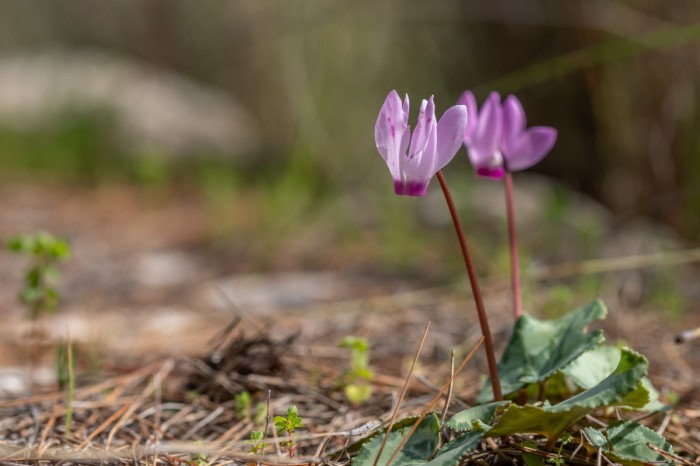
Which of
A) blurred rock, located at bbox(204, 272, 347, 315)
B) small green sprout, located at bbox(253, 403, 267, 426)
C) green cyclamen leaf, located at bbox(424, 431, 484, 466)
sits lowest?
blurred rock, located at bbox(204, 272, 347, 315)

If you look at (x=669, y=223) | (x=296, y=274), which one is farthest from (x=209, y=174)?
(x=669, y=223)

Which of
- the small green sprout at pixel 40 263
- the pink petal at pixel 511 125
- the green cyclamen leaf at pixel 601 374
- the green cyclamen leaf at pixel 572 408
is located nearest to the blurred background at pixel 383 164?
the pink petal at pixel 511 125

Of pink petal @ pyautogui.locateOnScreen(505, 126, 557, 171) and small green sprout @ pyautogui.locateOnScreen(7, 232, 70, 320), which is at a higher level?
pink petal @ pyautogui.locateOnScreen(505, 126, 557, 171)

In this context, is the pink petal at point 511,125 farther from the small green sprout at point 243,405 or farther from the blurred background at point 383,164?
the small green sprout at point 243,405

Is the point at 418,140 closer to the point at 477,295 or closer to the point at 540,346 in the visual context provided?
the point at 477,295

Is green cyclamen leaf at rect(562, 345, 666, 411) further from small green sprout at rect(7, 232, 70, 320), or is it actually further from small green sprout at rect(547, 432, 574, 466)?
small green sprout at rect(7, 232, 70, 320)

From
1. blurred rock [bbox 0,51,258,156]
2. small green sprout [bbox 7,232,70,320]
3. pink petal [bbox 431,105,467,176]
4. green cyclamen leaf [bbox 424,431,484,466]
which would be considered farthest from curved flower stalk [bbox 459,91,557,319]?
blurred rock [bbox 0,51,258,156]

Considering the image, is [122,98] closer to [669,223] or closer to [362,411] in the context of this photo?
[669,223]

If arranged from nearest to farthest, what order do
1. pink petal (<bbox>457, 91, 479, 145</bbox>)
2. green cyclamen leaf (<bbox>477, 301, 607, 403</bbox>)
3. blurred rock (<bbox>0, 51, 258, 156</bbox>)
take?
green cyclamen leaf (<bbox>477, 301, 607, 403</bbox>) → pink petal (<bbox>457, 91, 479, 145</bbox>) → blurred rock (<bbox>0, 51, 258, 156</bbox>)
